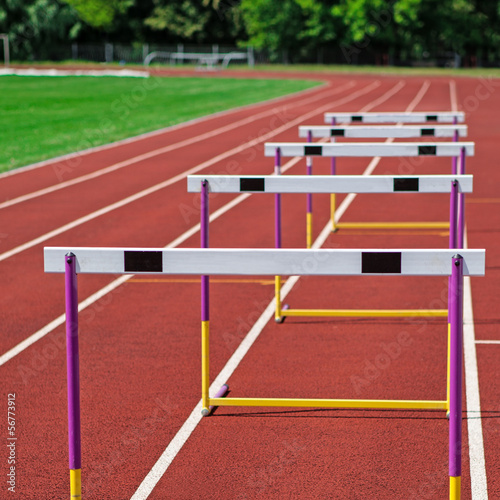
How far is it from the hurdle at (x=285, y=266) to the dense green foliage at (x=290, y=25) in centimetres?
6308

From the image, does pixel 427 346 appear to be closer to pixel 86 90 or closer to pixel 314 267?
pixel 314 267

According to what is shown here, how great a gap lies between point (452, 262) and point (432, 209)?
384 inches

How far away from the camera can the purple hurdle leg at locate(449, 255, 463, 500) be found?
3.85 meters

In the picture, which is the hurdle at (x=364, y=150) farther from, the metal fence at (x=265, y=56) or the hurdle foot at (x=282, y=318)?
the metal fence at (x=265, y=56)

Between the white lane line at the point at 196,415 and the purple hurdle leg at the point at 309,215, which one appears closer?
the white lane line at the point at 196,415

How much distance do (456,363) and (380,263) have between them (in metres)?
0.50

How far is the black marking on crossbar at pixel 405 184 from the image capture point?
6.09 m

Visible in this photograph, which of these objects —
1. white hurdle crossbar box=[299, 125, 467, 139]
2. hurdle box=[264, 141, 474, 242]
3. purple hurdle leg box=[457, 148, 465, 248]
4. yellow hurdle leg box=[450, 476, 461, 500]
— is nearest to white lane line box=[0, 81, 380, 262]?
white hurdle crossbar box=[299, 125, 467, 139]

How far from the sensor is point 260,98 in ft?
116

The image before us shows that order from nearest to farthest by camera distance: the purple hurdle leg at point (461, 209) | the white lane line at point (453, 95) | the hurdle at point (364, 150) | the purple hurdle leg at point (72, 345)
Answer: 1. the purple hurdle leg at point (72, 345)
2. the purple hurdle leg at point (461, 209)
3. the hurdle at point (364, 150)
4. the white lane line at point (453, 95)

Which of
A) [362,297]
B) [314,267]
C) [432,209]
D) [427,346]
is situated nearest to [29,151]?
[432,209]

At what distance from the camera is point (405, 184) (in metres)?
6.11

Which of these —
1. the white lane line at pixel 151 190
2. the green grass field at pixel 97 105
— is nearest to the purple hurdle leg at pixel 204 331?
the white lane line at pixel 151 190

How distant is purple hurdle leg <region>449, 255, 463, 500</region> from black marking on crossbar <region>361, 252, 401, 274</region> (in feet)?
0.74
